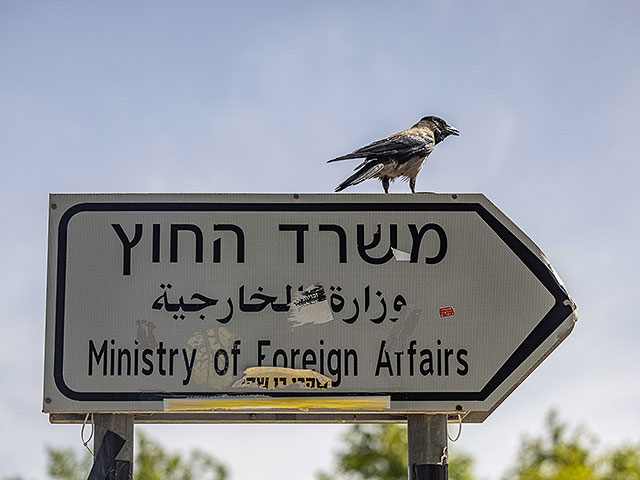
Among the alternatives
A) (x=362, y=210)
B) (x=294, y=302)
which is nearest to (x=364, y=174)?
(x=362, y=210)

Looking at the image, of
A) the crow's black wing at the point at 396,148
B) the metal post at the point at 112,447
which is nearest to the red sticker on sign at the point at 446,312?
the crow's black wing at the point at 396,148

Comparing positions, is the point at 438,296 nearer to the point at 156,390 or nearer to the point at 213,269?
the point at 213,269

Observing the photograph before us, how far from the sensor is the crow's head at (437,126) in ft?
16.3

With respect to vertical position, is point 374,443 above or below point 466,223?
above

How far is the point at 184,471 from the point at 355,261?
4213cm

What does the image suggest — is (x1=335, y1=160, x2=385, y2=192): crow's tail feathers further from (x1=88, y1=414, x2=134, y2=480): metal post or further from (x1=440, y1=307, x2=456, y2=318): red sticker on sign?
(x1=88, y1=414, x2=134, y2=480): metal post

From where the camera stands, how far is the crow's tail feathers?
4109mm

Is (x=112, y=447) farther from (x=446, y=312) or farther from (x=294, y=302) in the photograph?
(x=446, y=312)

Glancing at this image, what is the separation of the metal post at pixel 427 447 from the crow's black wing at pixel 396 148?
1187 millimetres

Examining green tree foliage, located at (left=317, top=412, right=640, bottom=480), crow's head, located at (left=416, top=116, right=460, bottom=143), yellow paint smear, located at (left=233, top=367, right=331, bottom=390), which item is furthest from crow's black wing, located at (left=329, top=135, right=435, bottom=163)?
green tree foliage, located at (left=317, top=412, right=640, bottom=480)

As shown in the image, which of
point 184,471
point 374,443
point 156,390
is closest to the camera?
point 156,390

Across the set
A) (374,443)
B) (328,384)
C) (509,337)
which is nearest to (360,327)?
(328,384)

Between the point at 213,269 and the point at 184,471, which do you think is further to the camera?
the point at 184,471

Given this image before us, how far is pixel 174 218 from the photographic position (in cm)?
370
